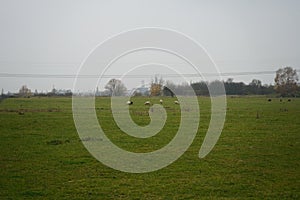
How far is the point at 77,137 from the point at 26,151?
4.76 m

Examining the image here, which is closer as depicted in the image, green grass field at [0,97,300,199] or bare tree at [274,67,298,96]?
green grass field at [0,97,300,199]

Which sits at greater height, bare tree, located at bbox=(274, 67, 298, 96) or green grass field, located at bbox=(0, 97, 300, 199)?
bare tree, located at bbox=(274, 67, 298, 96)

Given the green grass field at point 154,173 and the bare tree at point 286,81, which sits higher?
the bare tree at point 286,81

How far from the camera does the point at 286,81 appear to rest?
113 meters

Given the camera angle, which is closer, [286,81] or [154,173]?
[154,173]

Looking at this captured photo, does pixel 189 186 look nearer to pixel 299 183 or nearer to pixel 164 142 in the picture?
pixel 299 183

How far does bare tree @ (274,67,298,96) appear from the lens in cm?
11000

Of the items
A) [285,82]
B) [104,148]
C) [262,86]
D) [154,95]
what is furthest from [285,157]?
[262,86]

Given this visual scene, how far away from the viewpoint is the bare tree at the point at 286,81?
11000cm

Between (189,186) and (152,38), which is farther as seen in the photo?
(152,38)

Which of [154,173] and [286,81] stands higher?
[286,81]

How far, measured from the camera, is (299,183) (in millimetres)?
10414

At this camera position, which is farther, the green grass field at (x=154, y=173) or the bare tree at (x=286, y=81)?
the bare tree at (x=286, y=81)

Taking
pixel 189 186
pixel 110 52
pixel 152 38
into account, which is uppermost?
pixel 152 38
